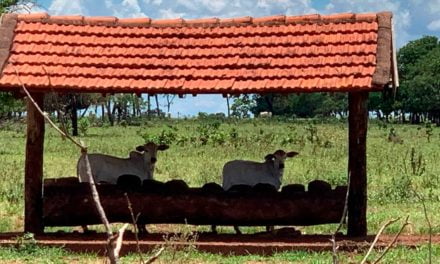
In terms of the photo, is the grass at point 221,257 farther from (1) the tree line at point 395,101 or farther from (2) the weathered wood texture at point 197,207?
(1) the tree line at point 395,101

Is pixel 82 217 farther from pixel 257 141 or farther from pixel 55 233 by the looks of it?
pixel 257 141

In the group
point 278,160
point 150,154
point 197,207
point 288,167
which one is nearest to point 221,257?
point 197,207

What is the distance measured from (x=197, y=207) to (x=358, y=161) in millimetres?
1978

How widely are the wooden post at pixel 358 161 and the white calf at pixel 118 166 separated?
2646 mm

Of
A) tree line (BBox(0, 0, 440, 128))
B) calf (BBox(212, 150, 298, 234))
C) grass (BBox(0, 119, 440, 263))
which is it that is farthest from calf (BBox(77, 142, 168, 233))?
tree line (BBox(0, 0, 440, 128))

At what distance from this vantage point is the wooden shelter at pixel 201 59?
32.0 ft

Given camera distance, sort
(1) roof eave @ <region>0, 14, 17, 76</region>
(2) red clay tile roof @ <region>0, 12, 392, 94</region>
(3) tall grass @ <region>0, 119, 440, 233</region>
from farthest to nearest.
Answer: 1. (3) tall grass @ <region>0, 119, 440, 233</region>
2. (1) roof eave @ <region>0, 14, 17, 76</region>
3. (2) red clay tile roof @ <region>0, 12, 392, 94</region>

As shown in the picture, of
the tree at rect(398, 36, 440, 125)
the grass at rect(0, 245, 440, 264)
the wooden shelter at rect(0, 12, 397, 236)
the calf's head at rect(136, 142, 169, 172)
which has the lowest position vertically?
the grass at rect(0, 245, 440, 264)

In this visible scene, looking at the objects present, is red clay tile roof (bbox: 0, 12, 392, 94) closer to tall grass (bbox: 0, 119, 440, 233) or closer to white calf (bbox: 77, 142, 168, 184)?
white calf (bbox: 77, 142, 168, 184)

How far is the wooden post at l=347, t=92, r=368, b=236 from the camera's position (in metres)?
9.77

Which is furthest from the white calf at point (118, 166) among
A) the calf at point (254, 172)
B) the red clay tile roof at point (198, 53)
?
the red clay tile roof at point (198, 53)

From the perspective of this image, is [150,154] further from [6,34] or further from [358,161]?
[358,161]

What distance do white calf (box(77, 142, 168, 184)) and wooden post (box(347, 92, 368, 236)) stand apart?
2646 millimetres

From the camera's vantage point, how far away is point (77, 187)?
10.3 metres
